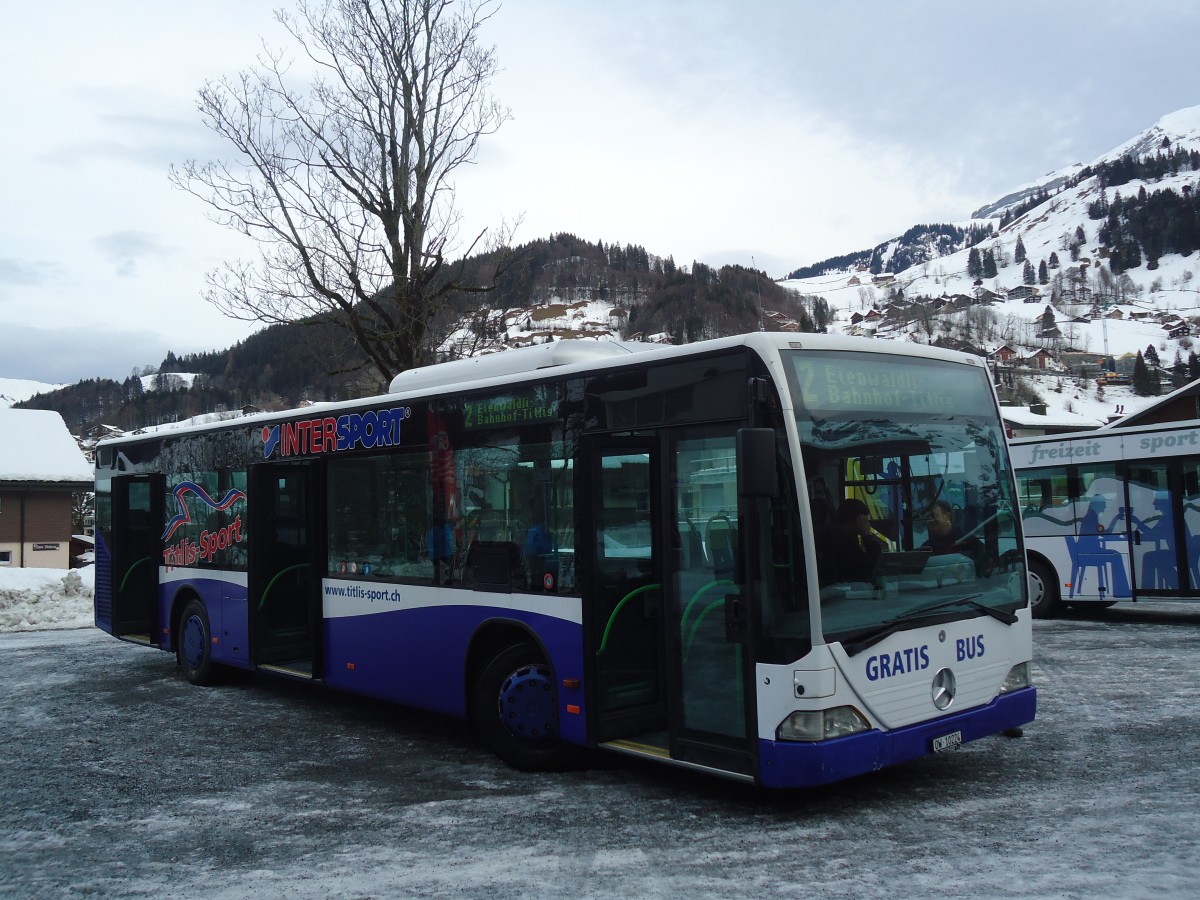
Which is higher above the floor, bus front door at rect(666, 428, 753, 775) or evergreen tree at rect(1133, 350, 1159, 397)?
evergreen tree at rect(1133, 350, 1159, 397)

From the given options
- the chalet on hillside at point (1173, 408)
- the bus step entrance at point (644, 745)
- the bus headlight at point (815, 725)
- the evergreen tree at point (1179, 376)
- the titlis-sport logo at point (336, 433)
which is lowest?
the bus step entrance at point (644, 745)

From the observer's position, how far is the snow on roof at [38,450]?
4606 cm

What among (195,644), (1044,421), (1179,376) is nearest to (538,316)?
(195,644)

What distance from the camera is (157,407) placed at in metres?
98.1

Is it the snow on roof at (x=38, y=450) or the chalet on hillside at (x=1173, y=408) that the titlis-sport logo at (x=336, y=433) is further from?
the snow on roof at (x=38, y=450)

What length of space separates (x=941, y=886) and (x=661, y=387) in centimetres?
311

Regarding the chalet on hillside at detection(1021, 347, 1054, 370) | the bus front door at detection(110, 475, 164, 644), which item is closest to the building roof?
the chalet on hillside at detection(1021, 347, 1054, 370)

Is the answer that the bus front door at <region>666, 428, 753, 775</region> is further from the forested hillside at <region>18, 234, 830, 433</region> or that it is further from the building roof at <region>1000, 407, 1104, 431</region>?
the building roof at <region>1000, 407, 1104, 431</region>

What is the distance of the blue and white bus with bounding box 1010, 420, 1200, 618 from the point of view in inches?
555

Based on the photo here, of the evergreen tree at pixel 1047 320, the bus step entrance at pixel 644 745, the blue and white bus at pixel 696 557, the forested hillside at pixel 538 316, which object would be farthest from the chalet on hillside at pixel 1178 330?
the bus step entrance at pixel 644 745

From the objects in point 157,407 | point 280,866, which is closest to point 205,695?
point 280,866

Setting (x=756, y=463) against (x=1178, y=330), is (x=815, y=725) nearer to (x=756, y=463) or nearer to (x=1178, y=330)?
(x=756, y=463)

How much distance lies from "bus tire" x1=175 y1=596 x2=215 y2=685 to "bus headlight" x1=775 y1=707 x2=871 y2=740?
7593 mm

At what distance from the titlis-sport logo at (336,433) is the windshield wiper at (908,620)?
4.21 metres
